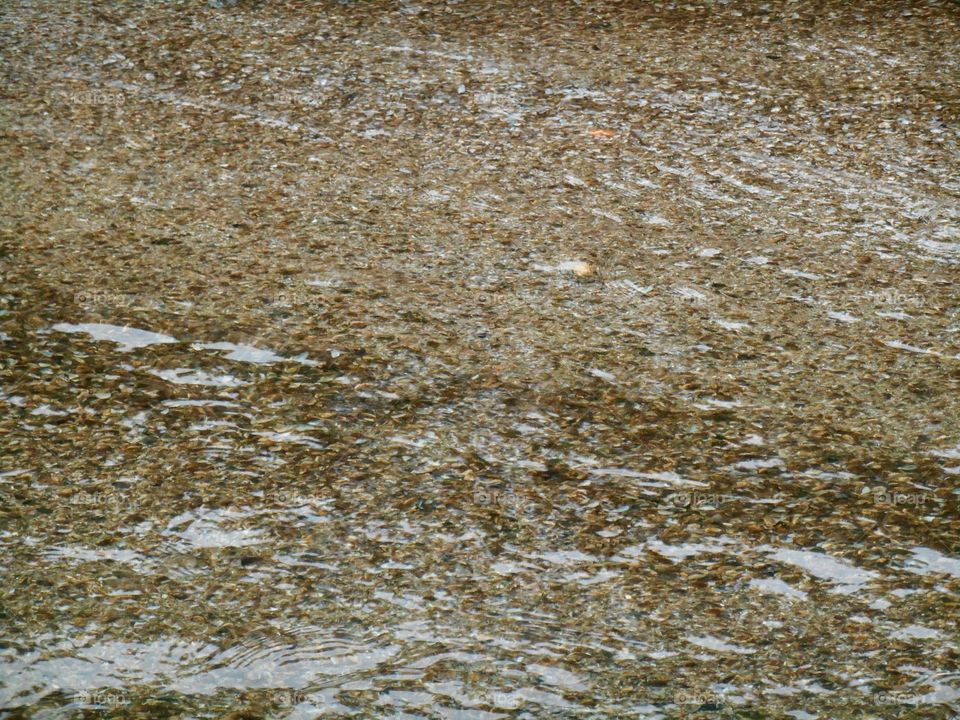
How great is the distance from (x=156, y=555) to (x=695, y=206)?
193cm

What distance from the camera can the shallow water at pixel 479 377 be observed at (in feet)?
6.43

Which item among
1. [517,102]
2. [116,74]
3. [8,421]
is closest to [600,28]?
[517,102]

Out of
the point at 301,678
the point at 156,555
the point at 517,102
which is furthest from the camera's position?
→ the point at 517,102

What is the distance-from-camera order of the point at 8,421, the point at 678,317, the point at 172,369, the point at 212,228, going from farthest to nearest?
the point at 212,228, the point at 678,317, the point at 172,369, the point at 8,421

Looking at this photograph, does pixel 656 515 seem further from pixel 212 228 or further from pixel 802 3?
pixel 802 3

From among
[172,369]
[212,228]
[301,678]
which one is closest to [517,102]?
[212,228]

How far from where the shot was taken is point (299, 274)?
10.0 feet

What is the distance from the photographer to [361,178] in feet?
11.6

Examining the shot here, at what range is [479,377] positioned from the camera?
2.68 meters

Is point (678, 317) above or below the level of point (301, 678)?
above

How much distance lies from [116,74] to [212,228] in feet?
4.11

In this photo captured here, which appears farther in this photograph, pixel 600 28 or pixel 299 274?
pixel 600 28

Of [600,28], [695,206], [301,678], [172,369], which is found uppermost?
[600,28]

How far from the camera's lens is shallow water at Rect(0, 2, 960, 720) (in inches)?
77.1
